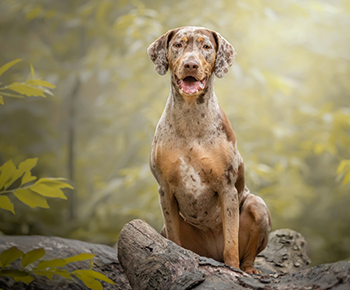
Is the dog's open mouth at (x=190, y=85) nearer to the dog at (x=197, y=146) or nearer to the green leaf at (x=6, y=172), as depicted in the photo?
the dog at (x=197, y=146)

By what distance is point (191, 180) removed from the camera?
100 inches

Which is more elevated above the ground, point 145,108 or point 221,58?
point 145,108

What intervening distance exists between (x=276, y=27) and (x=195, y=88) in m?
4.29

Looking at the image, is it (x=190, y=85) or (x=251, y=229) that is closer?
(x=190, y=85)

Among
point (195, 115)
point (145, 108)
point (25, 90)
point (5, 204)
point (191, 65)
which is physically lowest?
point (5, 204)

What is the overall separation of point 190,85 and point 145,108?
308 cm

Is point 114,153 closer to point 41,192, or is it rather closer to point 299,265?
point 299,265

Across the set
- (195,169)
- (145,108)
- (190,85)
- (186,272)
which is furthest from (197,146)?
(145,108)

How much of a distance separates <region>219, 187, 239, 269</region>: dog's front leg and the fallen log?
0.37 m

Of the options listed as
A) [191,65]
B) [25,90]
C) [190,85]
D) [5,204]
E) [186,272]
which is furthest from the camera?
[190,85]

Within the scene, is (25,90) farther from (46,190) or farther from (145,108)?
(145,108)

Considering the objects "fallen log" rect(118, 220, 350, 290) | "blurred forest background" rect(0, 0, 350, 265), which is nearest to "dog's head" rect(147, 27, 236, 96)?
"fallen log" rect(118, 220, 350, 290)

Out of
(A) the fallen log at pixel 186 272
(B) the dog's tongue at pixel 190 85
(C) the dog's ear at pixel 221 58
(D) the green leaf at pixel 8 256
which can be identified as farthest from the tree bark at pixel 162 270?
(C) the dog's ear at pixel 221 58

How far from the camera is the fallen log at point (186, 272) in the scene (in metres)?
1.78
